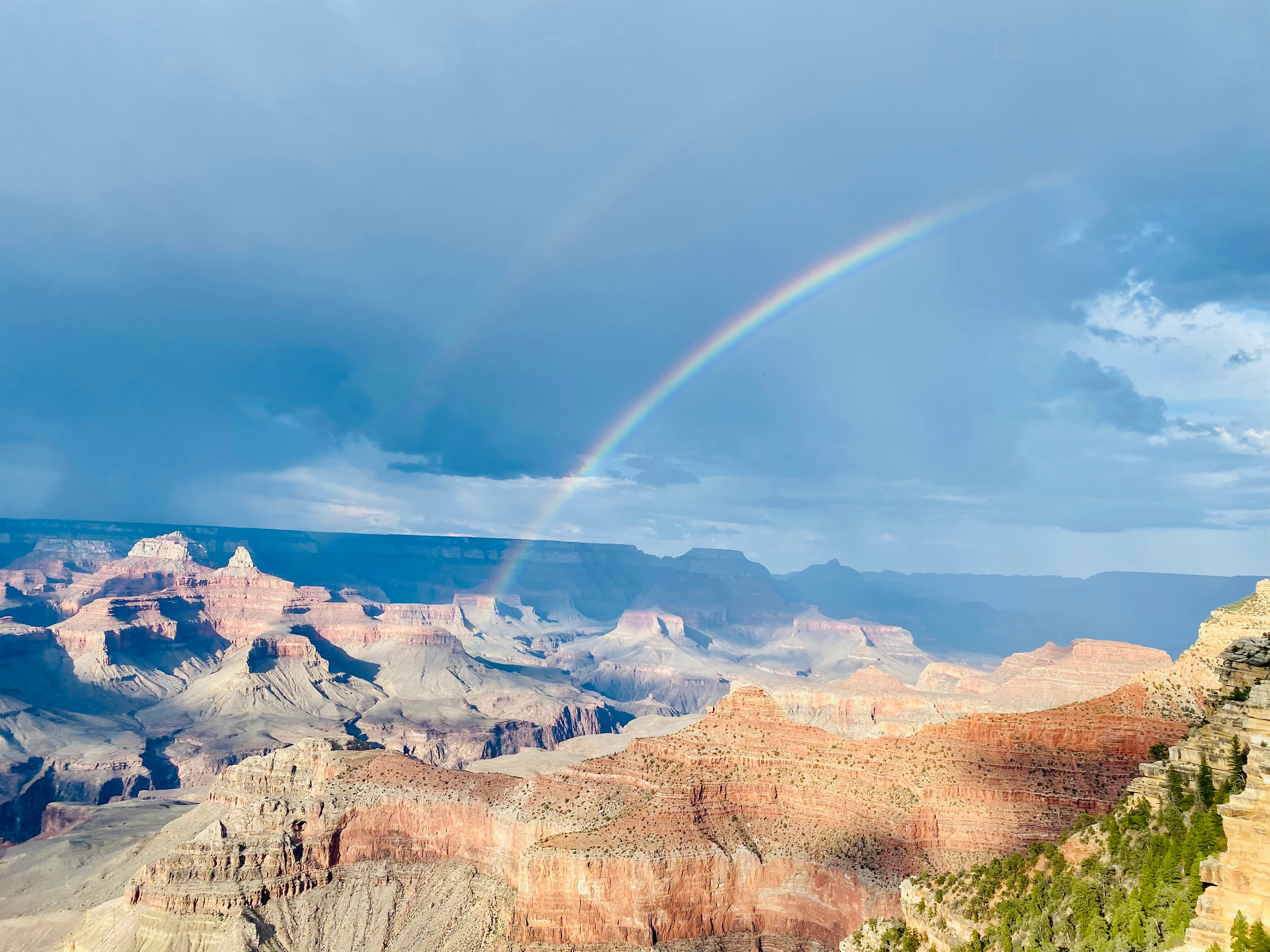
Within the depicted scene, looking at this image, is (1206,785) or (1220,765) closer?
(1206,785)

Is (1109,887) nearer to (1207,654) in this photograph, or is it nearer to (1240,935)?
(1240,935)

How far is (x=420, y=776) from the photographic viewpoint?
313 feet

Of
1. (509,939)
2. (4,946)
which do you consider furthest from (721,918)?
(4,946)

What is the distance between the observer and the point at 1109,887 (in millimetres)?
39531

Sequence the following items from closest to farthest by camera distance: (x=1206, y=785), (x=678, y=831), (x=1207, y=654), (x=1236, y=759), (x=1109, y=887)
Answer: (x=1236, y=759) → (x=1206, y=785) → (x=1109, y=887) → (x=1207, y=654) → (x=678, y=831)

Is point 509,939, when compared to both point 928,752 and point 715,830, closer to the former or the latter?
point 715,830

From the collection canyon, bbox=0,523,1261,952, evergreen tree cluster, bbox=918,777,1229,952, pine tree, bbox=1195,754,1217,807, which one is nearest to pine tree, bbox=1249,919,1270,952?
evergreen tree cluster, bbox=918,777,1229,952

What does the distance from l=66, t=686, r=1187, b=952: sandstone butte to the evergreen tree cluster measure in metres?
21.3

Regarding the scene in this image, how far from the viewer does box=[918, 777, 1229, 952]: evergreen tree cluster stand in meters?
31.8

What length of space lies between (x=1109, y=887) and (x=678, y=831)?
4226 centimetres

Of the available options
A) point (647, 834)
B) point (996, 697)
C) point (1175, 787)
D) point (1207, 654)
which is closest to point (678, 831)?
point (647, 834)

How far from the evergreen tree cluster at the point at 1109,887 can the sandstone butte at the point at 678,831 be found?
2133 centimetres

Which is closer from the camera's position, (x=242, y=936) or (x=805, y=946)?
(x=805, y=946)

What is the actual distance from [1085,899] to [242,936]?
7578 centimetres
